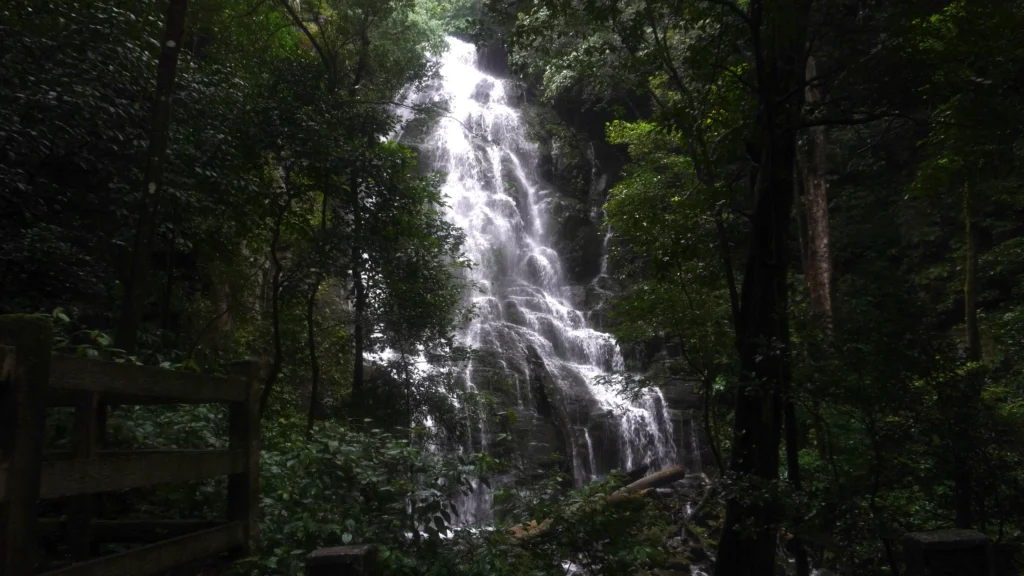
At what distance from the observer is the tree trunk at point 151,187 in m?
6.00

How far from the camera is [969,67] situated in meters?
5.25

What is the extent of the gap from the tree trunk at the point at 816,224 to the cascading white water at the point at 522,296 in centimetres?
344

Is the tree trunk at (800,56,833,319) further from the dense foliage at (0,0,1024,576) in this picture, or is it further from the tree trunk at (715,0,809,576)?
the tree trunk at (715,0,809,576)

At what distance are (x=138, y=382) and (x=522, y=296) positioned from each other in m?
16.8

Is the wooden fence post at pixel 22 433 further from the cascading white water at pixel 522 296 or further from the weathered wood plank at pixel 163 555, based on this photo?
the cascading white water at pixel 522 296

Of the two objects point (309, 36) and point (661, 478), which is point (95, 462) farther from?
point (661, 478)

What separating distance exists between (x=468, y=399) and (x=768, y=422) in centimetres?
586

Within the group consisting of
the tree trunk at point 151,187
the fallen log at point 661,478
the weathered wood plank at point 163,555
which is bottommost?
the fallen log at point 661,478

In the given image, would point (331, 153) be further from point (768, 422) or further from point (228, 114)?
point (768, 422)

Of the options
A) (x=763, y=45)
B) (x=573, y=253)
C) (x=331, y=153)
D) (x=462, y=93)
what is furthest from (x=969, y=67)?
(x=462, y=93)

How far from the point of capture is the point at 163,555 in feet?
10.9

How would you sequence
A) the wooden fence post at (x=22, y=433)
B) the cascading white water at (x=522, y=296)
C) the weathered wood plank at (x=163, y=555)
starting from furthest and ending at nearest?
the cascading white water at (x=522, y=296), the weathered wood plank at (x=163, y=555), the wooden fence post at (x=22, y=433)

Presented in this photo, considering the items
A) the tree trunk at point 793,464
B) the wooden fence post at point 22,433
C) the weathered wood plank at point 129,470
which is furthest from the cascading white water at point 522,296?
the wooden fence post at point 22,433

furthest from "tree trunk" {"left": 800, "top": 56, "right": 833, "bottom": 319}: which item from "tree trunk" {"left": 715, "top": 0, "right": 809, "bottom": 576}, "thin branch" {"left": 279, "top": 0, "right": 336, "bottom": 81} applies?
"thin branch" {"left": 279, "top": 0, "right": 336, "bottom": 81}
